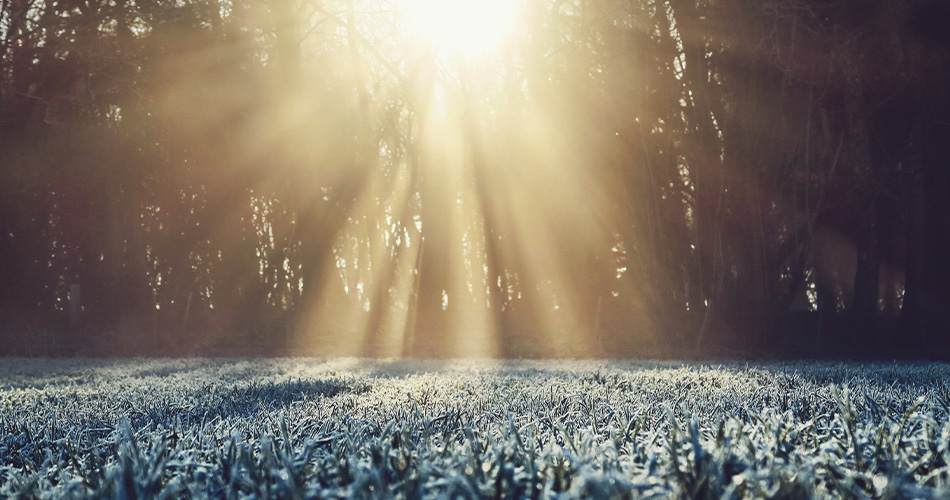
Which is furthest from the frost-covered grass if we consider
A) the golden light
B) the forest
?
the golden light

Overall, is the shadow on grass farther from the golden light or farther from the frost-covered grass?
the golden light

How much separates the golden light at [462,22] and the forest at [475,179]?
0.47 ft

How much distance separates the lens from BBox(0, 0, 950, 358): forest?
40.9ft

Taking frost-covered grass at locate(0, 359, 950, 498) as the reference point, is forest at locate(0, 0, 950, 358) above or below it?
above

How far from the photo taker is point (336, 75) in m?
17.1

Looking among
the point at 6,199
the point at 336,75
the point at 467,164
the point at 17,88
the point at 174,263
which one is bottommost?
the point at 174,263

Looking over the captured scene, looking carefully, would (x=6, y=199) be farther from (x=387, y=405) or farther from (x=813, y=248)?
(x=813, y=248)

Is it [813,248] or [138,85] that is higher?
[138,85]

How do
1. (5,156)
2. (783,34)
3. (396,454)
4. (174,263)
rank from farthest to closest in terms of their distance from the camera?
(174,263) → (5,156) → (783,34) → (396,454)

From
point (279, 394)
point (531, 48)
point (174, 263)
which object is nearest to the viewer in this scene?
point (279, 394)

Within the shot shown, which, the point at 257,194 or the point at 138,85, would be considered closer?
the point at 138,85

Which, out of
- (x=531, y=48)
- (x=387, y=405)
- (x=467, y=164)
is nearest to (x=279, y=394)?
(x=387, y=405)

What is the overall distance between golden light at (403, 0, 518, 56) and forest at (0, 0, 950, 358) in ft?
0.47

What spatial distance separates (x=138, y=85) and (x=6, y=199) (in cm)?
376
